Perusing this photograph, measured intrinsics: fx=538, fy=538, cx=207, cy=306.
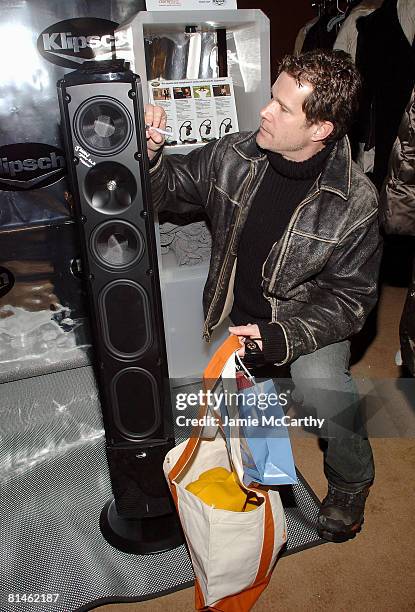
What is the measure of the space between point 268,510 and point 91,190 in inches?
30.7

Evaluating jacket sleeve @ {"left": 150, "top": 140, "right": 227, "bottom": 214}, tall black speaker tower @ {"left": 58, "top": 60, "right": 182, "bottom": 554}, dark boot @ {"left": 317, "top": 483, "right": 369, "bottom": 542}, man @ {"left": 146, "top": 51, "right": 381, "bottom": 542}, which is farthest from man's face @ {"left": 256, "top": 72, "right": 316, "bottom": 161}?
dark boot @ {"left": 317, "top": 483, "right": 369, "bottom": 542}

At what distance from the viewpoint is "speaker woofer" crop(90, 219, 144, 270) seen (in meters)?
1.16

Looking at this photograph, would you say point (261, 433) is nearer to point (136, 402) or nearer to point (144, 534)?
point (136, 402)

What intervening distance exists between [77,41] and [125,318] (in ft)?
4.13

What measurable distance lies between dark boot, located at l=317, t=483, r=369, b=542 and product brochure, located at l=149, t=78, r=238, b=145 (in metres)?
1.31

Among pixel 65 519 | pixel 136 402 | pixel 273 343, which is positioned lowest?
pixel 65 519

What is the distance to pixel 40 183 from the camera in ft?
6.86

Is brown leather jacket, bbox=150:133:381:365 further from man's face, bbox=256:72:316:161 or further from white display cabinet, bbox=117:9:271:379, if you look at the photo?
white display cabinet, bbox=117:9:271:379

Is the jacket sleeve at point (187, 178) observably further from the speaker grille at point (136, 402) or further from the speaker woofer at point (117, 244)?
the speaker grille at point (136, 402)

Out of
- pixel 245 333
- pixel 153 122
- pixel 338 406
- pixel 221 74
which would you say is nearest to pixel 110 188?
pixel 153 122

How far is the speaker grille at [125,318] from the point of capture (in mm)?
1205

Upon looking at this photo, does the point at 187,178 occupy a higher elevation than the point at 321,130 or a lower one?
lower

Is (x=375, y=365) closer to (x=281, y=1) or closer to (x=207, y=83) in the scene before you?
(x=207, y=83)

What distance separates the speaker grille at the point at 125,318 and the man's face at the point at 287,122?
52 centimetres
